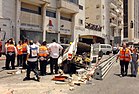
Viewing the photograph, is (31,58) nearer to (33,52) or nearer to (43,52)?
(33,52)

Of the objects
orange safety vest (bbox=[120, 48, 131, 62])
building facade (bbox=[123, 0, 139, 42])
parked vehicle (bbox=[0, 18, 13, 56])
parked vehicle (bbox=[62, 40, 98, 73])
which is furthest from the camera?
building facade (bbox=[123, 0, 139, 42])

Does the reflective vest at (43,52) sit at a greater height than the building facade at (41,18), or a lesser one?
lesser

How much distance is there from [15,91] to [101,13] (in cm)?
5366

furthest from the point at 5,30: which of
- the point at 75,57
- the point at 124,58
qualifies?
the point at 124,58

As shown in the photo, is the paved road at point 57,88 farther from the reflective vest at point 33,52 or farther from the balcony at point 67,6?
the balcony at point 67,6

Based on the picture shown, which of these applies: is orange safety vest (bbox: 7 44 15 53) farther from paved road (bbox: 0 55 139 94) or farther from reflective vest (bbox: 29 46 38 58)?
reflective vest (bbox: 29 46 38 58)

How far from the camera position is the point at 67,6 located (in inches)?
1598

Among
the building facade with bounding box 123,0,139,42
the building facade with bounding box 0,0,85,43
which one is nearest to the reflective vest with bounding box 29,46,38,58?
the building facade with bounding box 0,0,85,43

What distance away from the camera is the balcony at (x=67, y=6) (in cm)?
3885

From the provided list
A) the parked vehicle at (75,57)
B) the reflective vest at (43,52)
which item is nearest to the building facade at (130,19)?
the parked vehicle at (75,57)

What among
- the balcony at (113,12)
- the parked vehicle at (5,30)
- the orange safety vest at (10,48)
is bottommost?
the orange safety vest at (10,48)

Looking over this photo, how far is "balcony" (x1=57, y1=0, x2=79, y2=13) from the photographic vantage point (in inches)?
1530

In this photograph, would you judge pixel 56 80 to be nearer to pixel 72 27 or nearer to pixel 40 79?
pixel 40 79

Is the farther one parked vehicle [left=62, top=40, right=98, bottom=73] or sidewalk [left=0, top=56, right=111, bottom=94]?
parked vehicle [left=62, top=40, right=98, bottom=73]
